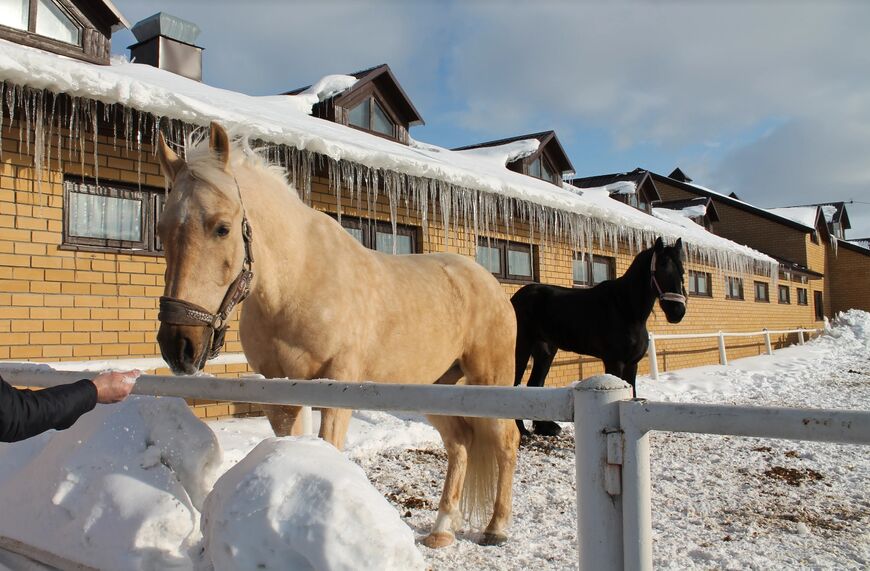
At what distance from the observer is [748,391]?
421 inches

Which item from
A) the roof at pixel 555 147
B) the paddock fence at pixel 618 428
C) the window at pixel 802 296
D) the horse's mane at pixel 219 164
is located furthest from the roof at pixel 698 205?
the paddock fence at pixel 618 428

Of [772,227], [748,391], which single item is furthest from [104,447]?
[772,227]

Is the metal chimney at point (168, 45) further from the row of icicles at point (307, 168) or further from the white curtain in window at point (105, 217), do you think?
the white curtain in window at point (105, 217)

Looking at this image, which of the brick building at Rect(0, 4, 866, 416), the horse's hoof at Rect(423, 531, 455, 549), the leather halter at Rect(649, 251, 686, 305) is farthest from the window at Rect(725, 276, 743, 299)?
the horse's hoof at Rect(423, 531, 455, 549)

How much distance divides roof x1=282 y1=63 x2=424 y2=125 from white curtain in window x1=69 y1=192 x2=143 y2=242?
188 inches

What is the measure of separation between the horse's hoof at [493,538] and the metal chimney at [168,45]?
9290mm

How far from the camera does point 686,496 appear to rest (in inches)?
166

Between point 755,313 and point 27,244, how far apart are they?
22.9 m

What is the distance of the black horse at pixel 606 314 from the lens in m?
7.14

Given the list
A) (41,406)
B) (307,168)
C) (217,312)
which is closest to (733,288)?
(307,168)

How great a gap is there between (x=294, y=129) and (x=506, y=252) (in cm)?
544

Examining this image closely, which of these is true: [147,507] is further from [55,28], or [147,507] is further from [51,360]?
[55,28]

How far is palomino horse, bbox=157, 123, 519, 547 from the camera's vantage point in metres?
1.99

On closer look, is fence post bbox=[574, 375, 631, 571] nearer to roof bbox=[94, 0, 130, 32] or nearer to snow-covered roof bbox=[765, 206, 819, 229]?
roof bbox=[94, 0, 130, 32]
